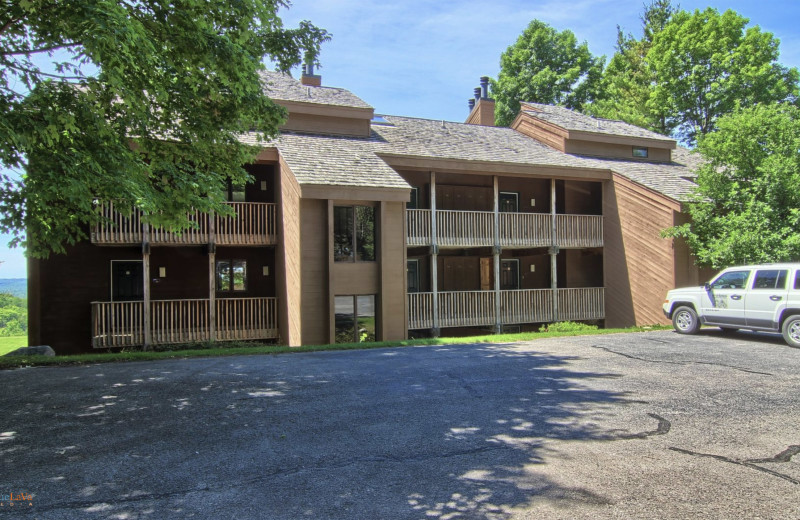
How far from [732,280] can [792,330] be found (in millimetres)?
1689

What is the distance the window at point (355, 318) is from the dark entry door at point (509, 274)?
7286 mm

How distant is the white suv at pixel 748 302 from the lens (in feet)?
36.4

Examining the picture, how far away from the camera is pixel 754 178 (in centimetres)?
1591

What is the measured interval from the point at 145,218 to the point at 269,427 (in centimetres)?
414

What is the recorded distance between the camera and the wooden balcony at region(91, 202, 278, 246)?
565 inches

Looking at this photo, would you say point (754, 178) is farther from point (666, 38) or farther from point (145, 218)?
point (666, 38)

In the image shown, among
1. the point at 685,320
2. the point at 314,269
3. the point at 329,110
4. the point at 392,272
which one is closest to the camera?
the point at 685,320

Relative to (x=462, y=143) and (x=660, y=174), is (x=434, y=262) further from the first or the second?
(x=660, y=174)

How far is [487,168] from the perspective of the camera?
59.0 ft

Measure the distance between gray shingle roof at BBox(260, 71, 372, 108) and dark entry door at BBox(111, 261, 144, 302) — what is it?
7.30m

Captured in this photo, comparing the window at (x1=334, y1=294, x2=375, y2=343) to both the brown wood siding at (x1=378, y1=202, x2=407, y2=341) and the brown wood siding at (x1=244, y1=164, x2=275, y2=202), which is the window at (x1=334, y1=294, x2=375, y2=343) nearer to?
the brown wood siding at (x1=378, y1=202, x2=407, y2=341)

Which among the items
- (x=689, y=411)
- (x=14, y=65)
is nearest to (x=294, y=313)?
(x=14, y=65)

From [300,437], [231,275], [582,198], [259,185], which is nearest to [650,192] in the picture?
[582,198]

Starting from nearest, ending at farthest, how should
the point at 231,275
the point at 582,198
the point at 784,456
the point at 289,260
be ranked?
the point at 784,456 → the point at 289,260 → the point at 231,275 → the point at 582,198
